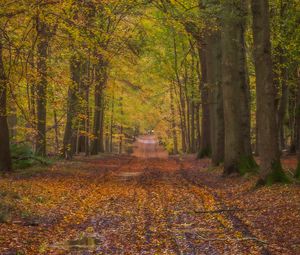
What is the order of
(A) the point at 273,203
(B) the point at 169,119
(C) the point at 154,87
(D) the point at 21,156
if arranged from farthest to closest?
(B) the point at 169,119
(C) the point at 154,87
(D) the point at 21,156
(A) the point at 273,203

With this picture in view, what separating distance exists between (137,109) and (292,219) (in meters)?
44.7

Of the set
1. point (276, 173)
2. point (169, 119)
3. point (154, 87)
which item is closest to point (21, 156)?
point (276, 173)

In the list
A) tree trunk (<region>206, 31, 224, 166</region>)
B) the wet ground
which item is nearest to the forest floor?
the wet ground

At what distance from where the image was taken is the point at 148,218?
1159 cm

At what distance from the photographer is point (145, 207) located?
13297 mm

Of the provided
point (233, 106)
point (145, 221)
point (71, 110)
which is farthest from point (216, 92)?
point (145, 221)

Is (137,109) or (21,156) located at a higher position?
(137,109)

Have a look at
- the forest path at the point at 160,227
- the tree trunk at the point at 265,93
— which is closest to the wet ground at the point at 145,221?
the forest path at the point at 160,227

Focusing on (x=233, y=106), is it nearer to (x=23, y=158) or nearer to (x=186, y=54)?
(x=186, y=54)

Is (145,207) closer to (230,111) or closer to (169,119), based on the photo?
(230,111)

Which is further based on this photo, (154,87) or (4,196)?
(154,87)

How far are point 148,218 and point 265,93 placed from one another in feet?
19.3

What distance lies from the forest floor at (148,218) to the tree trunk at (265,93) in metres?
0.79

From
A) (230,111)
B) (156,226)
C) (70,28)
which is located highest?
(70,28)
